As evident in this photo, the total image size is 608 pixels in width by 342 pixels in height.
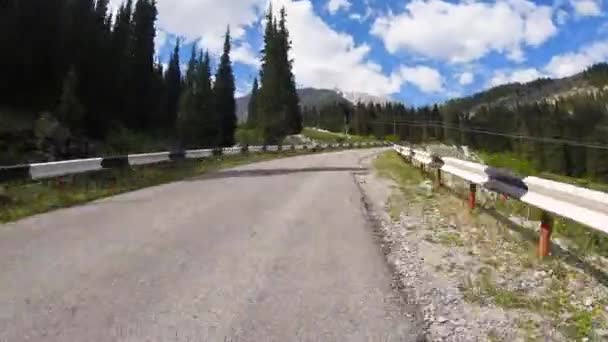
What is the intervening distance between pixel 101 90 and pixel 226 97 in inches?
1083

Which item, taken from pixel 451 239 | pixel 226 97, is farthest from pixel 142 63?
pixel 451 239

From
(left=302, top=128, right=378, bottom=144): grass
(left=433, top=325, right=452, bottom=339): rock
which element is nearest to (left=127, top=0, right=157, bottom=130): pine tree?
(left=302, top=128, right=378, bottom=144): grass

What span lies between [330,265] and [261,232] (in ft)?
6.31

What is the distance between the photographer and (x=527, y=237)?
7102mm

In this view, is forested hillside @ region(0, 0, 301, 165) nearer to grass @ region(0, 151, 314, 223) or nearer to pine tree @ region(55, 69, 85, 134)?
pine tree @ region(55, 69, 85, 134)

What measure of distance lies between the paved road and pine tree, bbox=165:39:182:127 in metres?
82.8

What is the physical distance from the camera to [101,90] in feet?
189

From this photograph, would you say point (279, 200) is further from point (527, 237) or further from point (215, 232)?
point (527, 237)

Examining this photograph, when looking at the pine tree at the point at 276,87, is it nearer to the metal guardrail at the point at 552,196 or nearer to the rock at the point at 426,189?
the rock at the point at 426,189

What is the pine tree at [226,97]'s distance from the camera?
7839 centimetres

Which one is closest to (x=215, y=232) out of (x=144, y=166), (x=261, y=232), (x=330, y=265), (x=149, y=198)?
(x=261, y=232)

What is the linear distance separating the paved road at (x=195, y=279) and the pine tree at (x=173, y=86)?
82825 millimetres

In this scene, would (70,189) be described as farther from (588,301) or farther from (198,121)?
(198,121)

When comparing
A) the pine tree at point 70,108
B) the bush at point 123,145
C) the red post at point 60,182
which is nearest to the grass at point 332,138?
the bush at point 123,145
